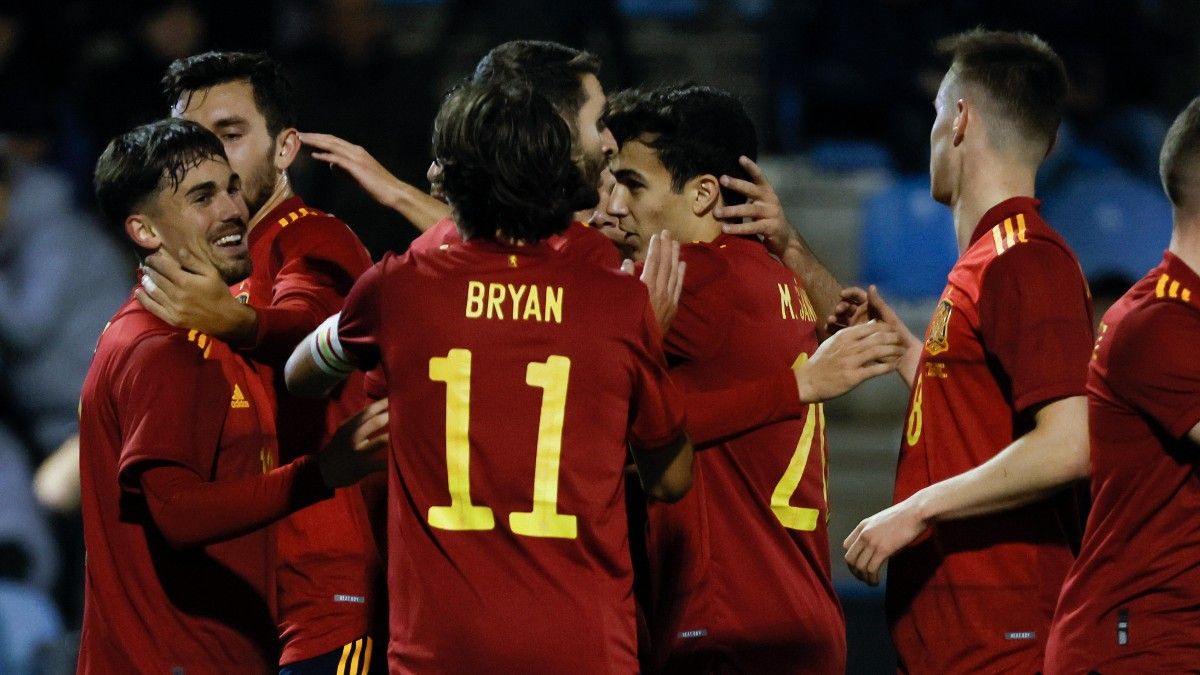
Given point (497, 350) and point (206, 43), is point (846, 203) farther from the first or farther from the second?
point (497, 350)

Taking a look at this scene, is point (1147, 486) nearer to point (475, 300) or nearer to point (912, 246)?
point (475, 300)

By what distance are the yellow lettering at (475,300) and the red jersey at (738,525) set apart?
81cm

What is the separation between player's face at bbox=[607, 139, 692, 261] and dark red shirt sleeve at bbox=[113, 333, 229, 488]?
1.09 meters

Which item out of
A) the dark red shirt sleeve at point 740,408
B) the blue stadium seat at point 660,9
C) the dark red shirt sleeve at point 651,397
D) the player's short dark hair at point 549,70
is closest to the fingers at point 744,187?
the player's short dark hair at point 549,70

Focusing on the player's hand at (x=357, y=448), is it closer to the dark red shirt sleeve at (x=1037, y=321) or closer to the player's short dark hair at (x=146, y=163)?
the player's short dark hair at (x=146, y=163)

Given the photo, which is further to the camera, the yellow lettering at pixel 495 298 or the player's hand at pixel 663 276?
the player's hand at pixel 663 276

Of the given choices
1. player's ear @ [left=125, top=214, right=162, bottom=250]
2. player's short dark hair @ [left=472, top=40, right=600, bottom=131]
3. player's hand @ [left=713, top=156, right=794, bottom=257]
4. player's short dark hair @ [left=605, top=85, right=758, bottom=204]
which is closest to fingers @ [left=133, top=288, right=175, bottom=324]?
player's ear @ [left=125, top=214, right=162, bottom=250]

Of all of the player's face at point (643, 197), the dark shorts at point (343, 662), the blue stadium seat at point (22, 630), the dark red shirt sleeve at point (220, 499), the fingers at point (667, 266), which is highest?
the player's face at point (643, 197)

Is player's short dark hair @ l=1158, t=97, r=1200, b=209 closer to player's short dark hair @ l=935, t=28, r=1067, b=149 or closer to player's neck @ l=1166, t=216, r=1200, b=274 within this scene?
player's neck @ l=1166, t=216, r=1200, b=274

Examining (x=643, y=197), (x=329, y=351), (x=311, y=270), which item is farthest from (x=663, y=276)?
(x=311, y=270)

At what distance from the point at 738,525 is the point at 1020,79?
4.09 feet

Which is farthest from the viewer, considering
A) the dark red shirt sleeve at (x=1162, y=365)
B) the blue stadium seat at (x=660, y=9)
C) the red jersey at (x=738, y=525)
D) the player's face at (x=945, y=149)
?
the blue stadium seat at (x=660, y=9)

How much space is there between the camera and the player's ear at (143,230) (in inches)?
163

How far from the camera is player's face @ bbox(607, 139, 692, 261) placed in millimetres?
4336
